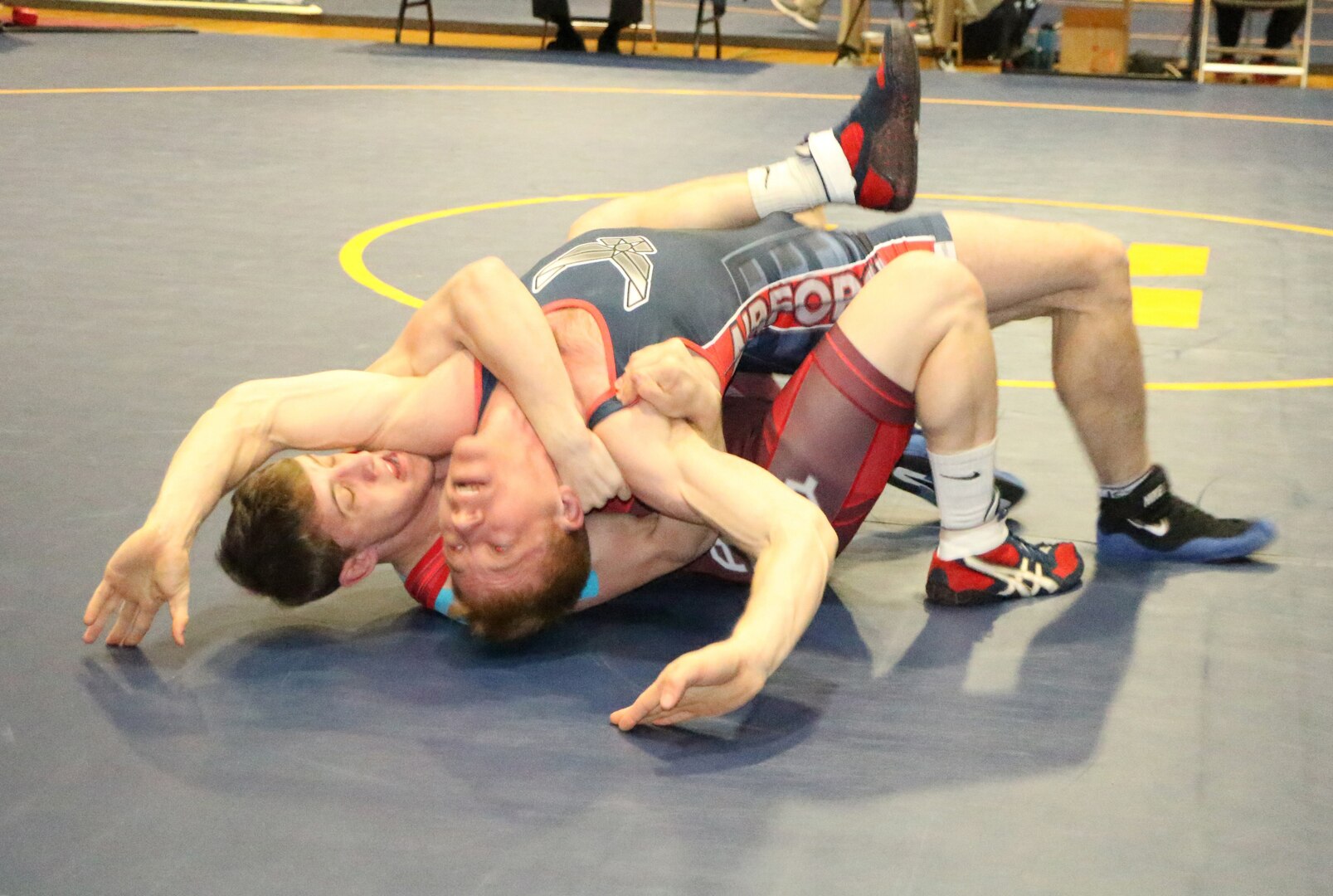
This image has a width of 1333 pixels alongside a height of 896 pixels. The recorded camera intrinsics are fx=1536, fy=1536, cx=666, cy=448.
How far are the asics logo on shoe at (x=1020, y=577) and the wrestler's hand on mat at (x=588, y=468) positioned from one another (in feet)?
2.26

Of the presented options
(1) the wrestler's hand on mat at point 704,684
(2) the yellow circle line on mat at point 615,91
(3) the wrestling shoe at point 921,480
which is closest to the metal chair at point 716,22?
(2) the yellow circle line on mat at point 615,91

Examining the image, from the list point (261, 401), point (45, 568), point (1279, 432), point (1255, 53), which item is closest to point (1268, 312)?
point (1279, 432)

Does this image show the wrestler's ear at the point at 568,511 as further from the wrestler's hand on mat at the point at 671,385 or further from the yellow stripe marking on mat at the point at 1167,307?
the yellow stripe marking on mat at the point at 1167,307

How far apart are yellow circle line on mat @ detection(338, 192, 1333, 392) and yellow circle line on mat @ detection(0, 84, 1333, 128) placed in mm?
2349

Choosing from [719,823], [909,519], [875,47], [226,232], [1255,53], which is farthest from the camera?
[875,47]

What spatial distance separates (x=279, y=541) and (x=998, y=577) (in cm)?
126

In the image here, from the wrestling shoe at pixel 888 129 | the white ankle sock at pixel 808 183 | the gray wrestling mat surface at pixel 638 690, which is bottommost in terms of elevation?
the gray wrestling mat surface at pixel 638 690

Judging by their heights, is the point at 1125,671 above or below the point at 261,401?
below

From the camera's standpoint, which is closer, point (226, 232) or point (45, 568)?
point (45, 568)

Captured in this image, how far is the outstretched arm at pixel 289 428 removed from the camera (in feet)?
8.31

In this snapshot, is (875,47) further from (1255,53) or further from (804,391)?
(804,391)

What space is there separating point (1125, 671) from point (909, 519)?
761mm

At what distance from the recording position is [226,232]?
543 cm

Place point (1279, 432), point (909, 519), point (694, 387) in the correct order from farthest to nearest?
point (1279, 432) → point (909, 519) → point (694, 387)
